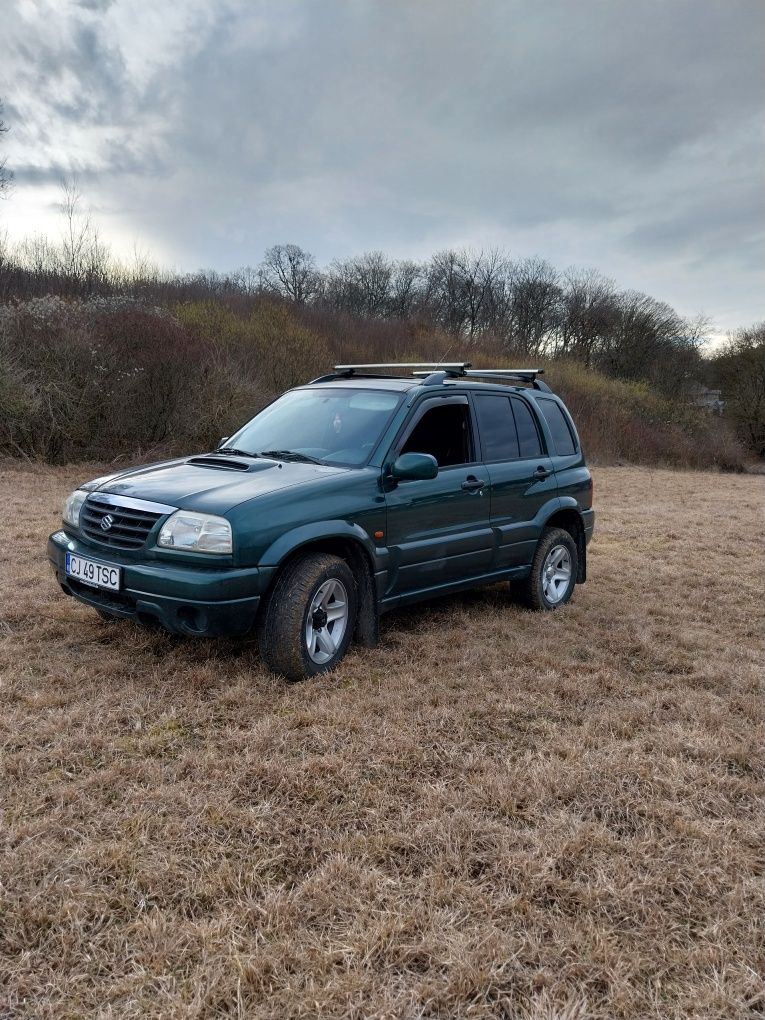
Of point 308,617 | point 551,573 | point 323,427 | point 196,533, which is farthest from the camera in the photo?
point 551,573

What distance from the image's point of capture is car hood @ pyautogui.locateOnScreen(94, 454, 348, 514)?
12.8ft

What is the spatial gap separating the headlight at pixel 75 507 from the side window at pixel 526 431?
3.13 m

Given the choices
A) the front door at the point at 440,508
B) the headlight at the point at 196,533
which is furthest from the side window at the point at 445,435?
the headlight at the point at 196,533

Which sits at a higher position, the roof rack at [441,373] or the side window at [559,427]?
the roof rack at [441,373]

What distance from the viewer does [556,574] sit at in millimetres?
6070

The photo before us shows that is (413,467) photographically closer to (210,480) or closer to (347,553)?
(347,553)

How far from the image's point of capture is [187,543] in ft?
12.4

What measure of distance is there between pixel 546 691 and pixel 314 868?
2.01 m

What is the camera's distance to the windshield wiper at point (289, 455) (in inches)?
182

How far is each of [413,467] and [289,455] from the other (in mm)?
842

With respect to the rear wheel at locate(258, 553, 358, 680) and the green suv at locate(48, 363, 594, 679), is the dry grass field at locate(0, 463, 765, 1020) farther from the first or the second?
the green suv at locate(48, 363, 594, 679)

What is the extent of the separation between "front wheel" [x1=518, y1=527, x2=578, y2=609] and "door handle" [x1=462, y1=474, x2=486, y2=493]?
0.97m

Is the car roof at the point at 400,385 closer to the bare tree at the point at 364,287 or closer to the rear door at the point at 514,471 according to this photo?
the rear door at the point at 514,471

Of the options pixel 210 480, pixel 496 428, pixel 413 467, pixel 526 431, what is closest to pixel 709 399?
pixel 526 431
